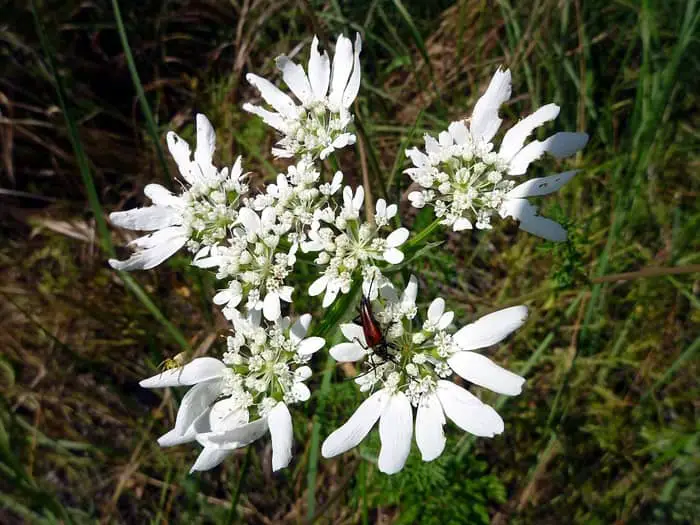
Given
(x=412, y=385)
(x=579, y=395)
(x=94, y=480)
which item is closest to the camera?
(x=412, y=385)

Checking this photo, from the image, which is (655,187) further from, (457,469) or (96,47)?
(96,47)

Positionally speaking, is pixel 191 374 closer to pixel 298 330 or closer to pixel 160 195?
pixel 298 330

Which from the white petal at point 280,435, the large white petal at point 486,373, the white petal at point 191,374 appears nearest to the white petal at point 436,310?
the large white petal at point 486,373

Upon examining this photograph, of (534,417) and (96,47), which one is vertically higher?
(96,47)

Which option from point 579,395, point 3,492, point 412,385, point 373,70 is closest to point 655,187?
point 579,395

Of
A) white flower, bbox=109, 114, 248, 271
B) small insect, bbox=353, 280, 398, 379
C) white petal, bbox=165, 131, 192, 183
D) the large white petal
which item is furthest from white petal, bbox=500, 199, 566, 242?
white petal, bbox=165, 131, 192, 183

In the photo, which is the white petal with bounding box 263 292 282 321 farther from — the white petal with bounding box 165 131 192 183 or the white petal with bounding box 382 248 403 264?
the white petal with bounding box 165 131 192 183
